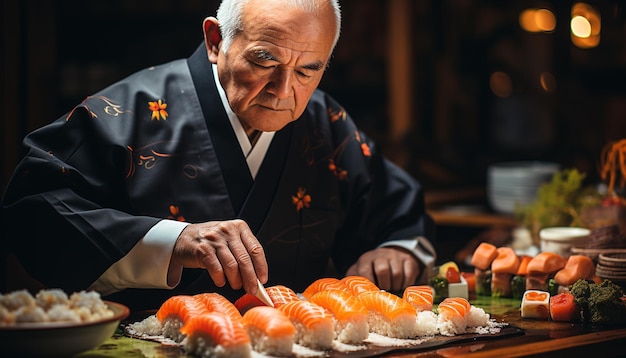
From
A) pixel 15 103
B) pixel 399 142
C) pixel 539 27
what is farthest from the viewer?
pixel 539 27

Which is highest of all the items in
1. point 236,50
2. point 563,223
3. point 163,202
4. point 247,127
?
point 236,50

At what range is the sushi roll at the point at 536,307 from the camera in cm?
265

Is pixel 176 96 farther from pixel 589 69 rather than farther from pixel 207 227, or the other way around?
pixel 589 69

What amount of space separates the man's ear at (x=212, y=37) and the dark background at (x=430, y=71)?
124cm

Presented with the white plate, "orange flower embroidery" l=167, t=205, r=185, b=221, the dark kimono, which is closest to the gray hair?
the dark kimono

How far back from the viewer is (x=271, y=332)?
83.2 inches

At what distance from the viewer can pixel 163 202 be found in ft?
9.49

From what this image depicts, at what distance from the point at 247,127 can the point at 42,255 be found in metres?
0.77

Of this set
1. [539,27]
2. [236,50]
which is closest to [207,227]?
[236,50]

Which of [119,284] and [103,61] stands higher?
[103,61]

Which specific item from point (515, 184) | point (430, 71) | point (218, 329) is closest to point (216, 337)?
point (218, 329)

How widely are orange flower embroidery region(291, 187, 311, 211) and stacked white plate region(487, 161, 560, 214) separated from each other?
239cm

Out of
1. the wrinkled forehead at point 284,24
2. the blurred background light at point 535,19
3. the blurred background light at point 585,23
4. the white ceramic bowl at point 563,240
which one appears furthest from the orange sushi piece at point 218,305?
the blurred background light at point 535,19

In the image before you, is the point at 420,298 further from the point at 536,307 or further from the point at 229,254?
the point at 229,254
